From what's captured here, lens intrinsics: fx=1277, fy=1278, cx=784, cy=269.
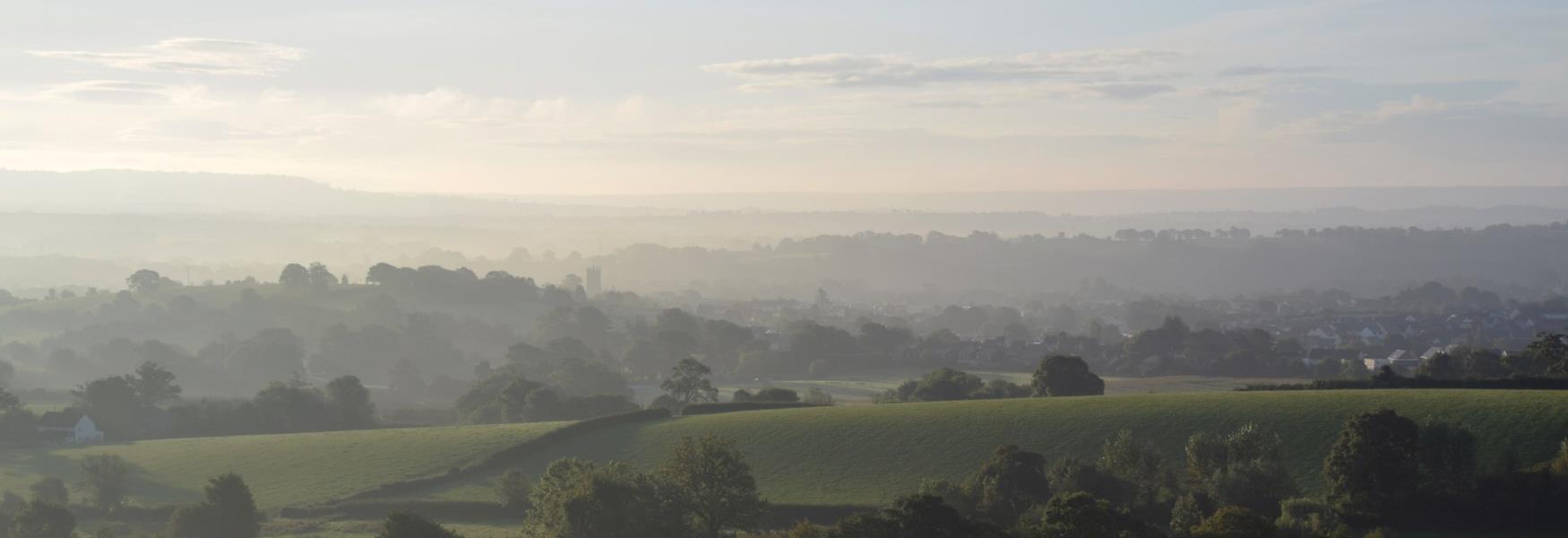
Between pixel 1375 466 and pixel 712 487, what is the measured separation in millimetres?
16819

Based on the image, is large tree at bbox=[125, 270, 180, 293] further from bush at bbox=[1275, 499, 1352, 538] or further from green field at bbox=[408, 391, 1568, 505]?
bush at bbox=[1275, 499, 1352, 538]

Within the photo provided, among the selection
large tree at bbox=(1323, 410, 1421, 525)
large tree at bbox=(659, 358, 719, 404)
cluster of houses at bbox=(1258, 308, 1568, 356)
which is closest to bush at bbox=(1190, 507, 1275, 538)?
large tree at bbox=(1323, 410, 1421, 525)

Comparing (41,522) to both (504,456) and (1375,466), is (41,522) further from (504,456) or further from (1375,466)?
(1375,466)

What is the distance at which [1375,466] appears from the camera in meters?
32.4

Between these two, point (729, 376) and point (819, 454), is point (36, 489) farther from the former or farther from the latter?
point (729, 376)

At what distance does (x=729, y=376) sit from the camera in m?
98.1

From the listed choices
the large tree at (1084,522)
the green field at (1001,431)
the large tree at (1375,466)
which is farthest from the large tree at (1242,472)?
the large tree at (1084,522)

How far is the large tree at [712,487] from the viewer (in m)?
32.1

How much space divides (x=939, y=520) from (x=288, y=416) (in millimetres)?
47675

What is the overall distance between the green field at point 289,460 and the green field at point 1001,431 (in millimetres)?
3076

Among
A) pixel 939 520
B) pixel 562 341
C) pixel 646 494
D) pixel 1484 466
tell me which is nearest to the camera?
pixel 939 520

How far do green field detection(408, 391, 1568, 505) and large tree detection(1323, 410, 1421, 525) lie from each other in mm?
2065

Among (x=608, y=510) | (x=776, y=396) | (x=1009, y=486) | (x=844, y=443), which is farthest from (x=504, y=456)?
(x=1009, y=486)

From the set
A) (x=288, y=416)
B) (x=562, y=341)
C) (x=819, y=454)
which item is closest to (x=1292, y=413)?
(x=819, y=454)
